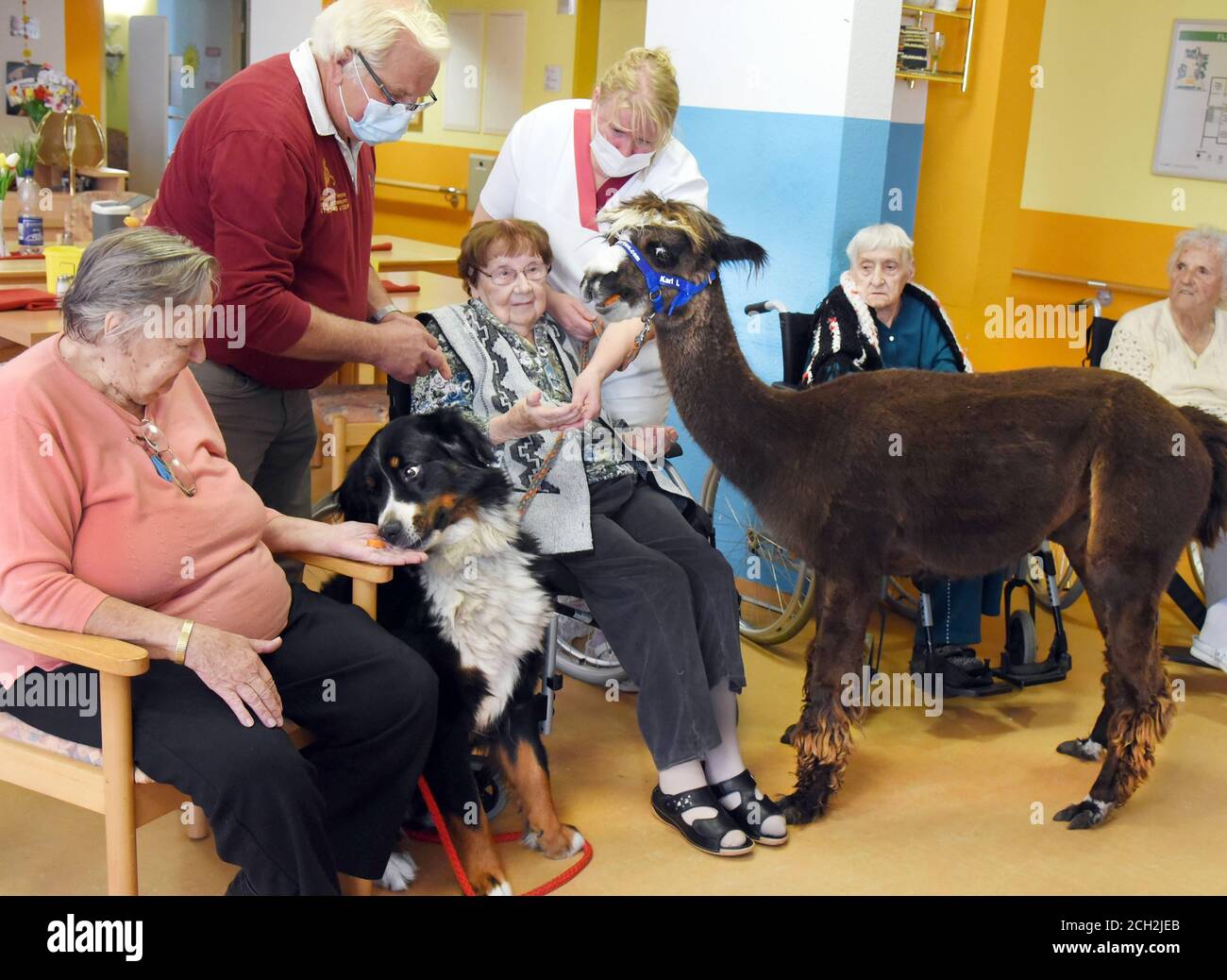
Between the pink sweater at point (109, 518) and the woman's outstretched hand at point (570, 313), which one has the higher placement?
the woman's outstretched hand at point (570, 313)

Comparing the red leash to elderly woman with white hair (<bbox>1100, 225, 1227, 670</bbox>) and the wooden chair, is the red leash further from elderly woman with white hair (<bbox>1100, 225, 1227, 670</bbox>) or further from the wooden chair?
elderly woman with white hair (<bbox>1100, 225, 1227, 670</bbox>)

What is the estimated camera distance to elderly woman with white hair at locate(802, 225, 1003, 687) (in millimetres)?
3580

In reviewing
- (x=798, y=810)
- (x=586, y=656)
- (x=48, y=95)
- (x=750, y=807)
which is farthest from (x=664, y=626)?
(x=48, y=95)

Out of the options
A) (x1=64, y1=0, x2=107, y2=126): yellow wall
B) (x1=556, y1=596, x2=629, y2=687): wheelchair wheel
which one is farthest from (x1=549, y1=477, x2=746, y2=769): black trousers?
(x1=64, y1=0, x2=107, y2=126): yellow wall

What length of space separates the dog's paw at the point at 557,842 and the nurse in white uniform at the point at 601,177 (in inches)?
40.7

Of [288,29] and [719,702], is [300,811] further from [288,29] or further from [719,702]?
[288,29]

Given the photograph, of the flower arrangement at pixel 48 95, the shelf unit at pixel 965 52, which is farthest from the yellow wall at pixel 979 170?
the flower arrangement at pixel 48 95

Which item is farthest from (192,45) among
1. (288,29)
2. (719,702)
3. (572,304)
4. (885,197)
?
(719,702)

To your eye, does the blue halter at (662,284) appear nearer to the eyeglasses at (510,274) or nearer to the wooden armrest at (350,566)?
the eyeglasses at (510,274)

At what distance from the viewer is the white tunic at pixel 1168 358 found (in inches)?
159

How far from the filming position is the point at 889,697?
3672mm

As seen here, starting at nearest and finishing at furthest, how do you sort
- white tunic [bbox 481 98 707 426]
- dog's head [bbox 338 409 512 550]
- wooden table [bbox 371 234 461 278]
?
dog's head [bbox 338 409 512 550] < white tunic [bbox 481 98 707 426] < wooden table [bbox 371 234 461 278]

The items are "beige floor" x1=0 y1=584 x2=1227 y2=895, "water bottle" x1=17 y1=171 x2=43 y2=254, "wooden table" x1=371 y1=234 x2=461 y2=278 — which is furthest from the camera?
"wooden table" x1=371 y1=234 x2=461 y2=278
